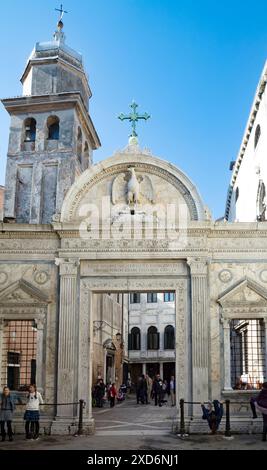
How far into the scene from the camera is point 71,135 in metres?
32.3

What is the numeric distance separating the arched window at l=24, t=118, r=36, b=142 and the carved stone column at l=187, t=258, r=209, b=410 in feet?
60.8

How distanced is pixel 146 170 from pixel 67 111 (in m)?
15.0

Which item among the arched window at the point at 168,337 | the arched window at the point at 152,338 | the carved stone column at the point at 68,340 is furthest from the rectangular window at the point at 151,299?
the carved stone column at the point at 68,340

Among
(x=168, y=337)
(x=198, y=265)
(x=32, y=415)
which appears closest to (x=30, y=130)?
(x=198, y=265)

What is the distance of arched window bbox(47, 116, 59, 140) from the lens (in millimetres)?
33156

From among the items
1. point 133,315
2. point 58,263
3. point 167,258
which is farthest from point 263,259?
point 133,315

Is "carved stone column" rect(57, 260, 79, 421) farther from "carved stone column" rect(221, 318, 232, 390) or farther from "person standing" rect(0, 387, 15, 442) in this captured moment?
"carved stone column" rect(221, 318, 232, 390)

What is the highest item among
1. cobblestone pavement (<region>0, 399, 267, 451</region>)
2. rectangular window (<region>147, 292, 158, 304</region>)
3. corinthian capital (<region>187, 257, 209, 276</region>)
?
rectangular window (<region>147, 292, 158, 304</region>)

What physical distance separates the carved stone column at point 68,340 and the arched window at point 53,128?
16.6 metres

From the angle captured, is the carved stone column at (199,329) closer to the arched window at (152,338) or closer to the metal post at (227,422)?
the metal post at (227,422)

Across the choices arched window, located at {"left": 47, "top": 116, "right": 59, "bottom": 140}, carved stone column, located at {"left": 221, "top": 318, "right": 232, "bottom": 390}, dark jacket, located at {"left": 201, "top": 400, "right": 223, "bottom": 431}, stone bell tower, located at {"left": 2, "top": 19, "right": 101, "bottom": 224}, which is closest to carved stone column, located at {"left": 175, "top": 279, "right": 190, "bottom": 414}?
dark jacket, located at {"left": 201, "top": 400, "right": 223, "bottom": 431}

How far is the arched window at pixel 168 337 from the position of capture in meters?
52.1

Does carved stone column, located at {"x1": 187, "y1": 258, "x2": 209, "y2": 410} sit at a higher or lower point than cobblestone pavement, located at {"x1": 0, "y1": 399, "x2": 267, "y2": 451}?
higher

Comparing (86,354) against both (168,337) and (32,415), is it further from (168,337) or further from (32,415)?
(168,337)
